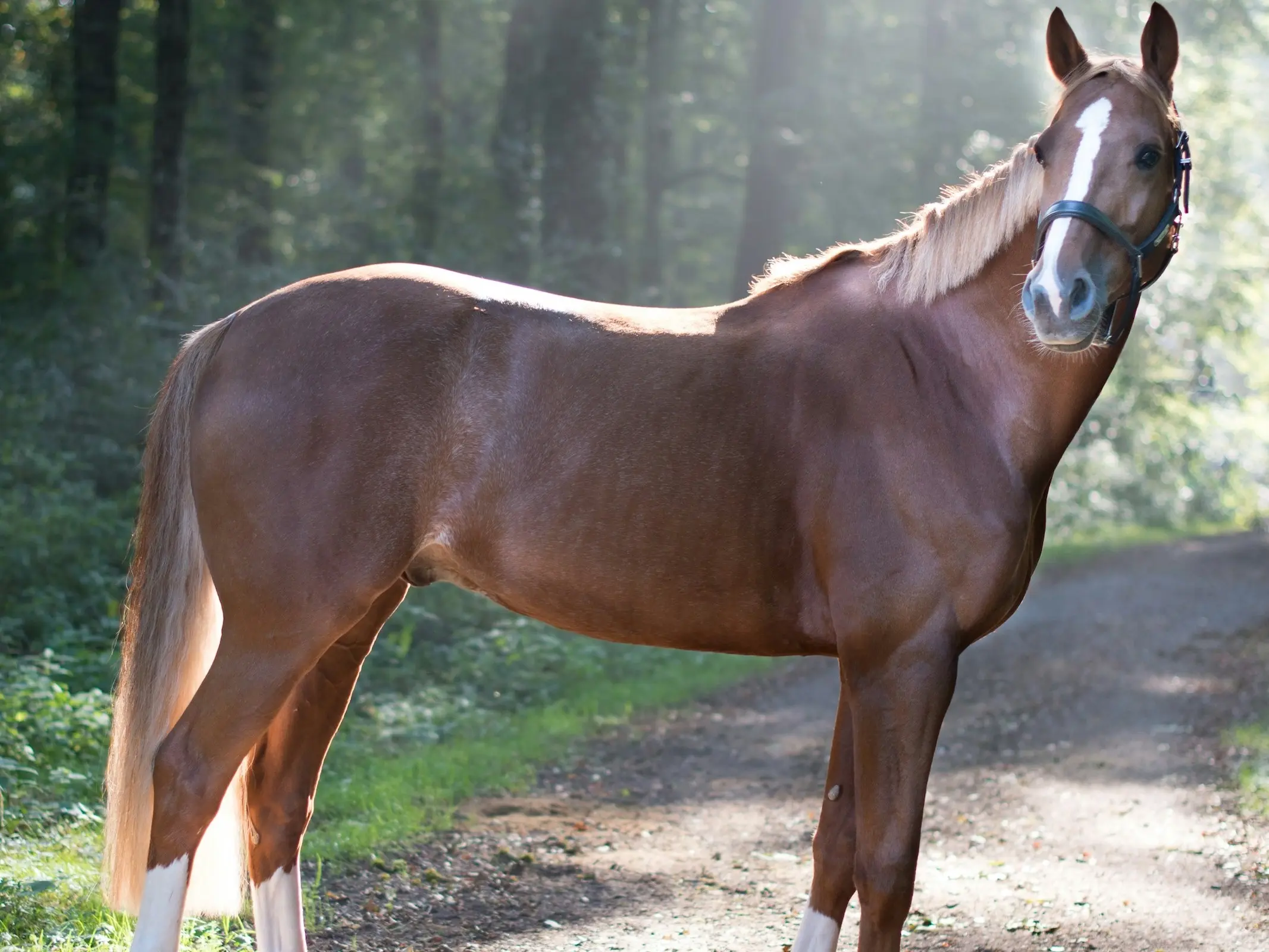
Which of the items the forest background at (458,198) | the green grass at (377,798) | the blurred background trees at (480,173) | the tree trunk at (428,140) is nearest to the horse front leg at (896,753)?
the green grass at (377,798)

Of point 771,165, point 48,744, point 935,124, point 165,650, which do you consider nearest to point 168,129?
point 771,165

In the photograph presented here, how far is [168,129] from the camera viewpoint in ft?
36.4

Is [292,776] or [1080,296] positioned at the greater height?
[1080,296]

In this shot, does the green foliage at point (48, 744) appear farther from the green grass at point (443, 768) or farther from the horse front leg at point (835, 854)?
the horse front leg at point (835, 854)

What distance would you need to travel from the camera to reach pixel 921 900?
4.66 m

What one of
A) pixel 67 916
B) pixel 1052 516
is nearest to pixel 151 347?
pixel 67 916

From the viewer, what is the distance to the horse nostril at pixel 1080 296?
9.59 ft

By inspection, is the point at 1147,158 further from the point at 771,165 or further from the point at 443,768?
the point at 771,165

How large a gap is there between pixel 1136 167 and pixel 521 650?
581cm

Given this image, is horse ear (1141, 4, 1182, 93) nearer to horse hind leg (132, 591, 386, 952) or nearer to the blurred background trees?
horse hind leg (132, 591, 386, 952)

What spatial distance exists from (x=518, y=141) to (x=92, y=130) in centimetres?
439

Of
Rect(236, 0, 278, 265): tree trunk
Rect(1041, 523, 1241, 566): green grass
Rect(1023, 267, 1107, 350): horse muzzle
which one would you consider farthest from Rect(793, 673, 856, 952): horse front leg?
Rect(1041, 523, 1241, 566): green grass

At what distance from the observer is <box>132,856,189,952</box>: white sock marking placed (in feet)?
10.1

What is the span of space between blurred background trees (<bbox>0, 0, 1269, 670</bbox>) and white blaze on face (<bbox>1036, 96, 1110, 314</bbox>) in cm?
554
